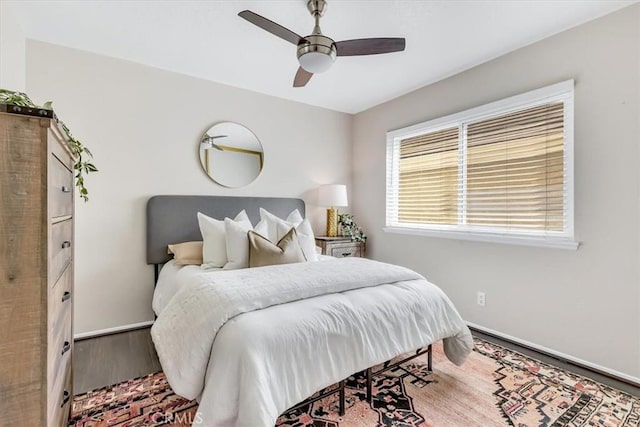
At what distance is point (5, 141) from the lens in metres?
0.86

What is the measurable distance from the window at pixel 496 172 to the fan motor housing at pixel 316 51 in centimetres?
172

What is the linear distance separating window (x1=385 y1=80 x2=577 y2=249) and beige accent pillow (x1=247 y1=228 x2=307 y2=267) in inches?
65.9

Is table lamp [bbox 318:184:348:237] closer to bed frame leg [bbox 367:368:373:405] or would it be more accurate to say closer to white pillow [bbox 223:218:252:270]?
white pillow [bbox 223:218:252:270]

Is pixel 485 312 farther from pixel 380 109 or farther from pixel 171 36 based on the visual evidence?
pixel 171 36

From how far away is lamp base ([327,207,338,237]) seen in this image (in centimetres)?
405

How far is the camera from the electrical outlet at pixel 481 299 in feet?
9.53

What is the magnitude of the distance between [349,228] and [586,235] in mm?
2477

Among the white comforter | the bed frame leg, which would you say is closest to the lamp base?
the white comforter

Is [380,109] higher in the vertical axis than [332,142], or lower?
higher

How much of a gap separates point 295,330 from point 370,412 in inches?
28.9

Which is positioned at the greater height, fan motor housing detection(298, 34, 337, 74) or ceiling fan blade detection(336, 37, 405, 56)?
ceiling fan blade detection(336, 37, 405, 56)

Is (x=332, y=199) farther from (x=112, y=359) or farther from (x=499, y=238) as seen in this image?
(x=112, y=359)

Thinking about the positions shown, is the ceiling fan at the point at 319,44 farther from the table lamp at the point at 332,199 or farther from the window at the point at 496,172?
the table lamp at the point at 332,199

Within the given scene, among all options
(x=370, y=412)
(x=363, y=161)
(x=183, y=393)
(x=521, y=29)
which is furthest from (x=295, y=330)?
(x=363, y=161)
